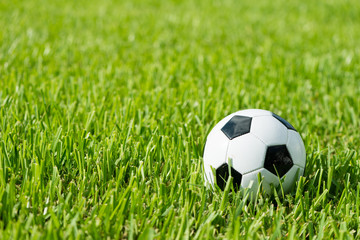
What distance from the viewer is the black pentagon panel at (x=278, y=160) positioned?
2.04 m

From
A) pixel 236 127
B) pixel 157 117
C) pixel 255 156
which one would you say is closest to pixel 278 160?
pixel 255 156

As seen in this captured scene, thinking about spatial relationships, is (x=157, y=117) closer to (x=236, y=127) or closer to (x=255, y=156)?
(x=236, y=127)

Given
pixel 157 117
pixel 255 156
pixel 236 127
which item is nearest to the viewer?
pixel 255 156

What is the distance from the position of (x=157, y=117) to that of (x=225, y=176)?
114 centimetres

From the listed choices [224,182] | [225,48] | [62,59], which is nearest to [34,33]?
[62,59]

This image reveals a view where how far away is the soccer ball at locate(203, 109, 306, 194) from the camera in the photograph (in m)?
2.03

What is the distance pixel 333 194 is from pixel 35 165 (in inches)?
65.6

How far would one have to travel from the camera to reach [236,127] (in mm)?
2166

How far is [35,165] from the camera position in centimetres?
205

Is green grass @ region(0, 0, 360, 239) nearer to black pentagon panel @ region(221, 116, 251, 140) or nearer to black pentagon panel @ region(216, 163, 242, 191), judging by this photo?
black pentagon panel @ region(216, 163, 242, 191)

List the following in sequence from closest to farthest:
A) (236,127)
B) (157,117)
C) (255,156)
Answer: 1. (255,156)
2. (236,127)
3. (157,117)

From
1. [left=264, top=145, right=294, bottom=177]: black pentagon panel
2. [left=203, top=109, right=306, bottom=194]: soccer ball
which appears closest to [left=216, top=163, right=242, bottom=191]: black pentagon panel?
[left=203, top=109, right=306, bottom=194]: soccer ball

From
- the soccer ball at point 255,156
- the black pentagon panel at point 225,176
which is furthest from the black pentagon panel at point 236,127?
the black pentagon panel at point 225,176

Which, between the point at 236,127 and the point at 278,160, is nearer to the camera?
the point at 278,160
